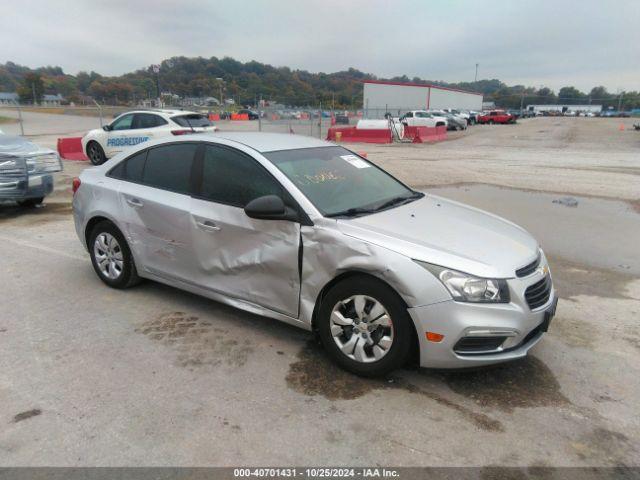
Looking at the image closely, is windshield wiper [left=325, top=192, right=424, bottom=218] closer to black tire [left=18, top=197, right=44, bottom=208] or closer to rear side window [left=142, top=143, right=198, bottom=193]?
rear side window [left=142, top=143, right=198, bottom=193]

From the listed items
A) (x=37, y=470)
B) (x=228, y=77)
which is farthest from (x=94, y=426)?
(x=228, y=77)

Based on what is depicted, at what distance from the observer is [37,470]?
251 centimetres

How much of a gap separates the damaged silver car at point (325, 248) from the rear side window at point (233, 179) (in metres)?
0.01

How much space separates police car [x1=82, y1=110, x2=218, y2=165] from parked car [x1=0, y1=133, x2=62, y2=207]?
189 inches

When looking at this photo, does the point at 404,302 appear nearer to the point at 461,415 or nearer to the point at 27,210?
the point at 461,415

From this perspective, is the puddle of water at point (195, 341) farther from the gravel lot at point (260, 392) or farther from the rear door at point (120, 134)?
the rear door at point (120, 134)

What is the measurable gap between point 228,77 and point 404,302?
80.2 meters

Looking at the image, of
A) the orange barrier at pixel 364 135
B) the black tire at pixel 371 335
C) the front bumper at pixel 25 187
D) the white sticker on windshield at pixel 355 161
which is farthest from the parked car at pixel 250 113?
the black tire at pixel 371 335

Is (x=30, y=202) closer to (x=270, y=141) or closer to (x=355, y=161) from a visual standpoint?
(x=270, y=141)

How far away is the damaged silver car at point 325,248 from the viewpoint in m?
3.07

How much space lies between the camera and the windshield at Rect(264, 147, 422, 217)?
12.3 ft

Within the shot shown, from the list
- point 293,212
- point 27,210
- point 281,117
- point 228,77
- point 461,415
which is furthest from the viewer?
point 228,77

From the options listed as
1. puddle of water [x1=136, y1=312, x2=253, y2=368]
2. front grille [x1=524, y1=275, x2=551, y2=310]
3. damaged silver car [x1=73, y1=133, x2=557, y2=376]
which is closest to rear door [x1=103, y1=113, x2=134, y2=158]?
damaged silver car [x1=73, y1=133, x2=557, y2=376]

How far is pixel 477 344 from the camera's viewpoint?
3076 millimetres
